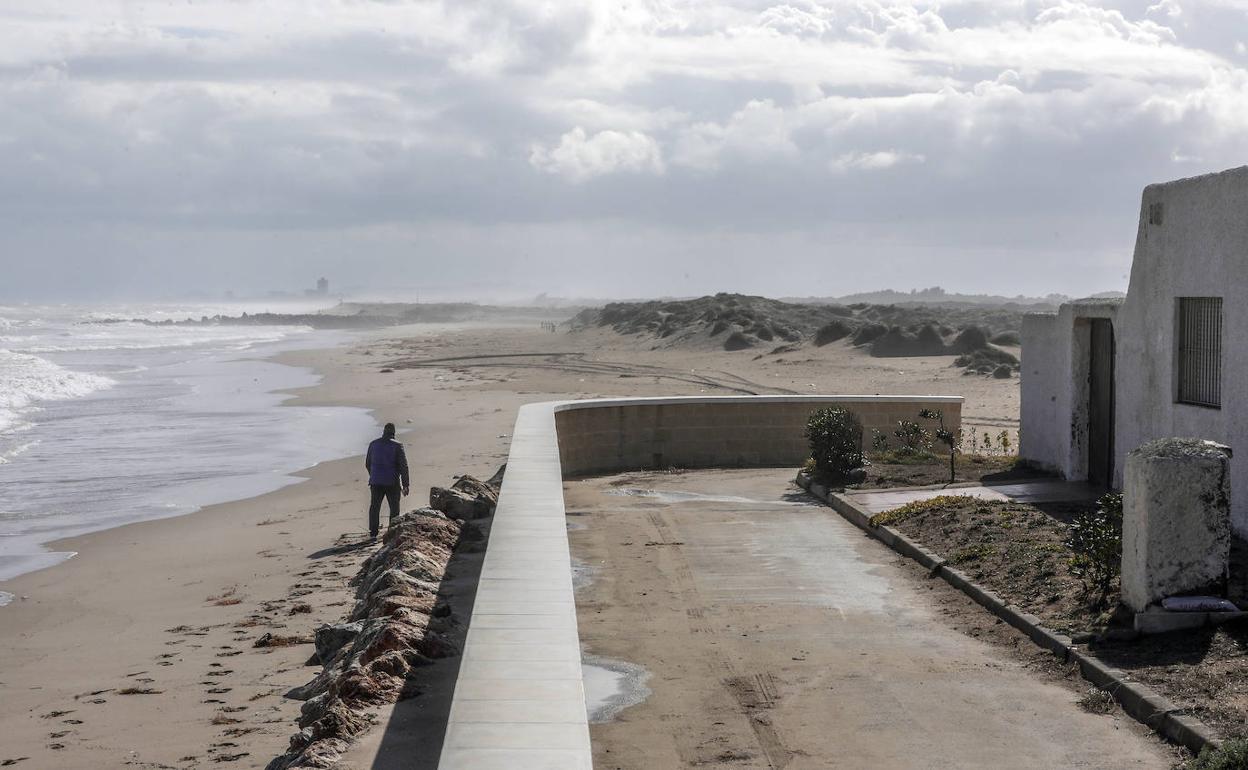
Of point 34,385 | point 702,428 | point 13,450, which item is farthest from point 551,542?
point 34,385

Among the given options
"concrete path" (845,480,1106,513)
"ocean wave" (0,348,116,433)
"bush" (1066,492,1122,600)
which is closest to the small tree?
"concrete path" (845,480,1106,513)

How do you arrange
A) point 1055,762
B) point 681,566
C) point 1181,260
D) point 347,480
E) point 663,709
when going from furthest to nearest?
point 347,480 < point 1181,260 < point 681,566 < point 663,709 < point 1055,762

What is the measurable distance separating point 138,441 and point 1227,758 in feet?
85.2

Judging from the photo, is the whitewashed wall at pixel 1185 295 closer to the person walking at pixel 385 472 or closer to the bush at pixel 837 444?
the bush at pixel 837 444

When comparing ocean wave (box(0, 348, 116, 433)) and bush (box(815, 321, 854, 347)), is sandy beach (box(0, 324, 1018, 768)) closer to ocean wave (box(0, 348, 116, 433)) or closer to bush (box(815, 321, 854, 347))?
ocean wave (box(0, 348, 116, 433))

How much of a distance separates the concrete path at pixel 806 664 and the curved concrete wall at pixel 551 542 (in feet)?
2.69

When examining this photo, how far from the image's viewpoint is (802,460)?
20234 millimetres

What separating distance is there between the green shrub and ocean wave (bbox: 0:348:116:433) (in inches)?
1166

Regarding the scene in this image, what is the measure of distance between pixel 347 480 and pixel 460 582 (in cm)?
1169

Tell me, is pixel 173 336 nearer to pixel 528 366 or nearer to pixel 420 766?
pixel 528 366

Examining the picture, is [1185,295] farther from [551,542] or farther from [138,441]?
[138,441]

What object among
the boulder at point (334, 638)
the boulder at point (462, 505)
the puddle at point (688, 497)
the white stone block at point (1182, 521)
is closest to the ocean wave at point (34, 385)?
the puddle at point (688, 497)

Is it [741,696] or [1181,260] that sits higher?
[1181,260]

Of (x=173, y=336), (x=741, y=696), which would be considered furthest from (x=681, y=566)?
(x=173, y=336)
